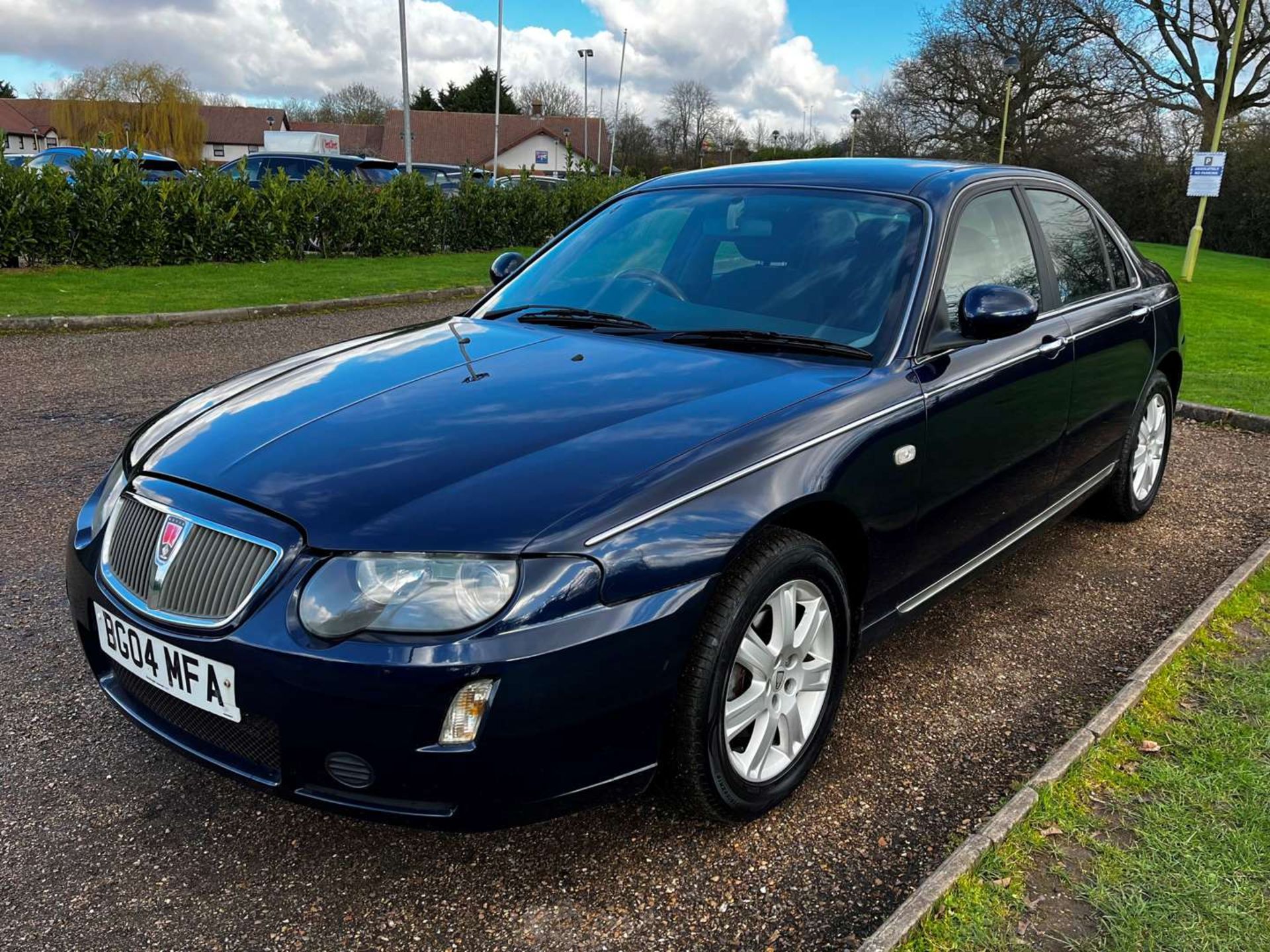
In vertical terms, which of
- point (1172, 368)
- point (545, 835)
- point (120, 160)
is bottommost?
point (545, 835)

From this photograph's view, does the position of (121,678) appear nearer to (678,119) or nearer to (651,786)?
(651,786)

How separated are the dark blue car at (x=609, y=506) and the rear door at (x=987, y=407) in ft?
0.05

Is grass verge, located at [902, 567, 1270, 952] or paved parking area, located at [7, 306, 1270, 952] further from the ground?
grass verge, located at [902, 567, 1270, 952]

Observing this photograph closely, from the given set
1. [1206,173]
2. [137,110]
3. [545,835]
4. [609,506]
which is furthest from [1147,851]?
[137,110]

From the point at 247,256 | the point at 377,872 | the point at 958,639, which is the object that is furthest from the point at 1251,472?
the point at 247,256

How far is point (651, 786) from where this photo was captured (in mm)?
2379

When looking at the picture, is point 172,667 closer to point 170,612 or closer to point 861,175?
point 170,612

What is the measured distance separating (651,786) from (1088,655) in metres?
2.05

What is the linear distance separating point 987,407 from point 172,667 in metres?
2.47

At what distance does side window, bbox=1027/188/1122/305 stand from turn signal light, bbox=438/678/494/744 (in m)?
2.95

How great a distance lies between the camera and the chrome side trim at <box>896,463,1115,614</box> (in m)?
3.15

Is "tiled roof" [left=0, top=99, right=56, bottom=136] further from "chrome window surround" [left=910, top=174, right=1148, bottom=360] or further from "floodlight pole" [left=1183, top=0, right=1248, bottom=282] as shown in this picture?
"chrome window surround" [left=910, top=174, right=1148, bottom=360]

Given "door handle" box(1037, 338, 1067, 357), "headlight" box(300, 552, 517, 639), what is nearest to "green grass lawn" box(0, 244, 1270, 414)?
"door handle" box(1037, 338, 1067, 357)

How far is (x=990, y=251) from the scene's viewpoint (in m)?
3.56
